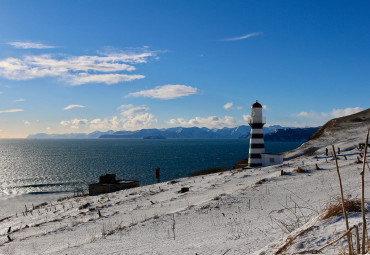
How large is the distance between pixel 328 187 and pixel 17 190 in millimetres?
62562

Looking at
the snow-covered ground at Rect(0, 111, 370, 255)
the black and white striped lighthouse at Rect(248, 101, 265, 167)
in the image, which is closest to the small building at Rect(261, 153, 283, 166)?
the black and white striped lighthouse at Rect(248, 101, 265, 167)

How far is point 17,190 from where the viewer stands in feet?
197

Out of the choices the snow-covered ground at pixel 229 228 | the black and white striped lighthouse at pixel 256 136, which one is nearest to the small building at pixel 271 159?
the black and white striped lighthouse at pixel 256 136

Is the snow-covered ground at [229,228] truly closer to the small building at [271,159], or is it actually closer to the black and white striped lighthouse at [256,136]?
the small building at [271,159]

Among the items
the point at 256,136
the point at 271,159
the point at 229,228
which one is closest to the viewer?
the point at 229,228

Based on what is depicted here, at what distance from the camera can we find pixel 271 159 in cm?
3253

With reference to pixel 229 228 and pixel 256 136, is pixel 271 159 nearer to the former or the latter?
pixel 256 136

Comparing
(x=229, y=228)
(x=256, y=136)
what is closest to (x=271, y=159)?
(x=256, y=136)

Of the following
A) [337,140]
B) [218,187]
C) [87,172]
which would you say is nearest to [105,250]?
[218,187]

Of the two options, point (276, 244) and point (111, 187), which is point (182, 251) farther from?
point (111, 187)

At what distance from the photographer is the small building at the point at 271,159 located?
104 feet

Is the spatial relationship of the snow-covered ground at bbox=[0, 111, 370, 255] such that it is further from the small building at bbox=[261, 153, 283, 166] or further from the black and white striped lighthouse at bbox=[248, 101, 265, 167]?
the black and white striped lighthouse at bbox=[248, 101, 265, 167]

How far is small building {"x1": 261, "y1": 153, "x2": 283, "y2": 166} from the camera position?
31.8 meters

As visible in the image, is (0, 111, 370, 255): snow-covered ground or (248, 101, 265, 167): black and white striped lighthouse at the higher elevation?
(248, 101, 265, 167): black and white striped lighthouse
